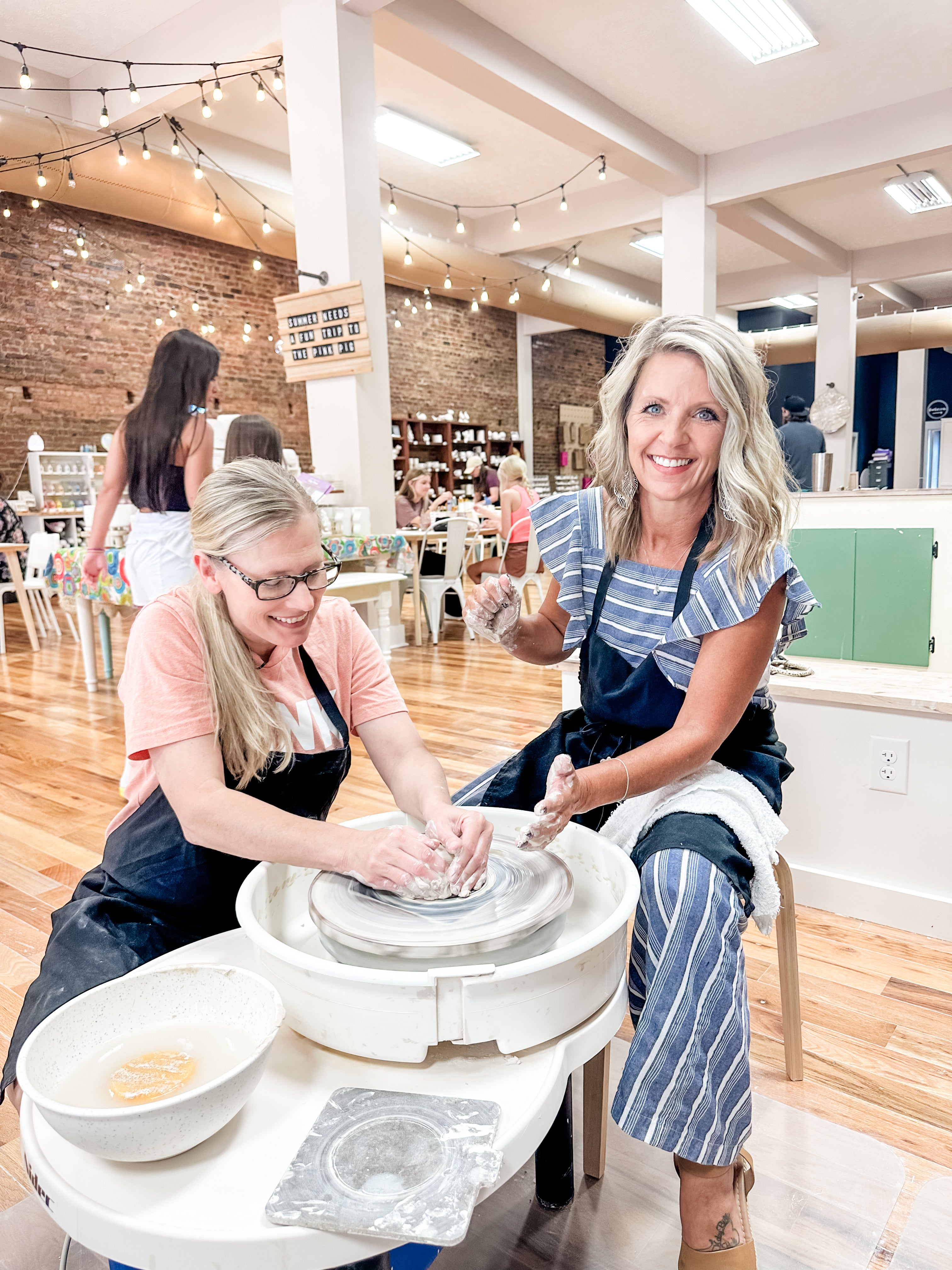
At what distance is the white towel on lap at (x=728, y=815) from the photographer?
1.19 m

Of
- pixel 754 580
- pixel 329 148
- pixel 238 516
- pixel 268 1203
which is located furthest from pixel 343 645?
pixel 329 148

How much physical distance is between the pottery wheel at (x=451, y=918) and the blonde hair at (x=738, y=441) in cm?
56

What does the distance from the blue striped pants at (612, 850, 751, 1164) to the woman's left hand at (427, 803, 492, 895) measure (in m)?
0.24

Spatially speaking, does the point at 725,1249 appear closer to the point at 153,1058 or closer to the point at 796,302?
the point at 153,1058

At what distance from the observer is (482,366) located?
1258 cm

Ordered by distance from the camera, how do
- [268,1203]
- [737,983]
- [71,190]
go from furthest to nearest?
[71,190]
[737,983]
[268,1203]

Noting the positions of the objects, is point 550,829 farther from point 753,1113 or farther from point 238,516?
point 753,1113

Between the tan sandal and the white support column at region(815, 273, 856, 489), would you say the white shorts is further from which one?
the white support column at region(815, 273, 856, 489)

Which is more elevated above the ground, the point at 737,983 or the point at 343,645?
the point at 343,645

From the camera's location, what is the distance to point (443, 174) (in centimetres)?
780

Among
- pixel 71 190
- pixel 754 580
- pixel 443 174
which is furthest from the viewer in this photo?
pixel 443 174

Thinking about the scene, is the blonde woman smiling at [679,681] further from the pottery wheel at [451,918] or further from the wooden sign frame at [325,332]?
the wooden sign frame at [325,332]

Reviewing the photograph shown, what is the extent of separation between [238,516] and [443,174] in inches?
304

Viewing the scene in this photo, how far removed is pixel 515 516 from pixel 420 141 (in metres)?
3.17
